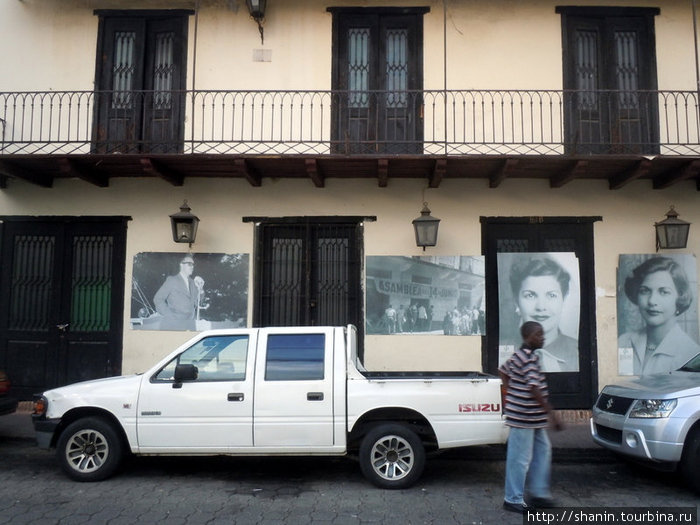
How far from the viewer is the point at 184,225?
9.44 metres

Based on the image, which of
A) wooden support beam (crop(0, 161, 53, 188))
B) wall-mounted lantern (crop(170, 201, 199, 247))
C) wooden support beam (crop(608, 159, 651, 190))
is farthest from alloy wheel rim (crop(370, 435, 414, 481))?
wooden support beam (crop(0, 161, 53, 188))

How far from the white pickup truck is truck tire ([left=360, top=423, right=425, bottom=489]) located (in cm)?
1

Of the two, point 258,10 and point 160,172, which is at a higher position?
point 258,10

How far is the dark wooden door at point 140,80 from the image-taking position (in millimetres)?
9930

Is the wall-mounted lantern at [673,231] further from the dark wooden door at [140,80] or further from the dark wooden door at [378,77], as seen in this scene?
the dark wooden door at [140,80]

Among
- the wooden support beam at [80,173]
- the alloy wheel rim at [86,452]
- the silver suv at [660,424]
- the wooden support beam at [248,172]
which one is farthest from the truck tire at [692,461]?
the wooden support beam at [80,173]

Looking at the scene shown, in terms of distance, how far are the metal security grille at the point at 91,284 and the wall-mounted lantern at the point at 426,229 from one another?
551 centimetres

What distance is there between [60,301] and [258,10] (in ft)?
20.6

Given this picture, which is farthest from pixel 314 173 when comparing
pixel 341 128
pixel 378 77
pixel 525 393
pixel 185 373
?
pixel 525 393

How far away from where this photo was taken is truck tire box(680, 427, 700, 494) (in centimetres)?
543

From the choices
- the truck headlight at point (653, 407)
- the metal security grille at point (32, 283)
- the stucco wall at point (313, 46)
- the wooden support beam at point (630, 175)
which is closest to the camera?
the truck headlight at point (653, 407)

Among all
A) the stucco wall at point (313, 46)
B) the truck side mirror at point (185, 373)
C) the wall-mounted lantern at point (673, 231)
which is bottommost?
the truck side mirror at point (185, 373)

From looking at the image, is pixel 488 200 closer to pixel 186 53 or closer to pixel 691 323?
pixel 691 323

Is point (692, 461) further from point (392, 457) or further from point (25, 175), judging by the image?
point (25, 175)
